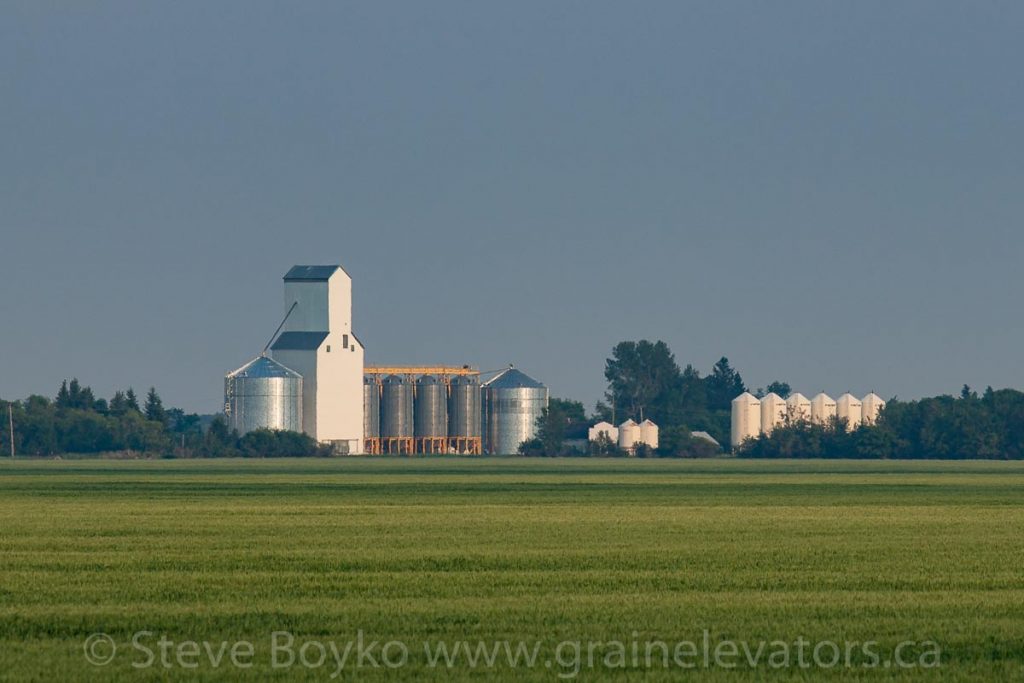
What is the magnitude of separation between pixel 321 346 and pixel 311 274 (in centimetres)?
680

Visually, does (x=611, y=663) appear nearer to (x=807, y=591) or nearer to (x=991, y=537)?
(x=807, y=591)

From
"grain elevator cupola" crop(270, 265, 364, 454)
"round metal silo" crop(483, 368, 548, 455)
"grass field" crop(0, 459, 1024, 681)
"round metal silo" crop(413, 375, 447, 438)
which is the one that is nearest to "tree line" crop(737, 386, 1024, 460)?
"round metal silo" crop(483, 368, 548, 455)

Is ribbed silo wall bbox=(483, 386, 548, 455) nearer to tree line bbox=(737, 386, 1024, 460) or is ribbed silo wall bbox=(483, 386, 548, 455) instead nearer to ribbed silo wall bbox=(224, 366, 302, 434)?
tree line bbox=(737, 386, 1024, 460)

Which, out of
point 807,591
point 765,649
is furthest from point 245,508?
point 765,649

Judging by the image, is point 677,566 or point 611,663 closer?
point 611,663

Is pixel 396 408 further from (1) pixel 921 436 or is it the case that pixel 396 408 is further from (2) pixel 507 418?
(1) pixel 921 436

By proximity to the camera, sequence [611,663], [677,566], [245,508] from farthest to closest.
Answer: [245,508] → [677,566] → [611,663]

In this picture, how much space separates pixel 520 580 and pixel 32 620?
774 centimetres

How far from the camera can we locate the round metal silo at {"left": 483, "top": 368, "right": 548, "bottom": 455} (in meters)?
193

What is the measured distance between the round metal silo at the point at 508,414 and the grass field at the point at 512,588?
142 meters

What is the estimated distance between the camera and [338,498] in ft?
192

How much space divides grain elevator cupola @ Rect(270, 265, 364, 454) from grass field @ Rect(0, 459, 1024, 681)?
375ft

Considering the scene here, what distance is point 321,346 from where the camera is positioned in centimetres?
16425

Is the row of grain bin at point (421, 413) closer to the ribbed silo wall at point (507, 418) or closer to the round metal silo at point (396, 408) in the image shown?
the round metal silo at point (396, 408)
